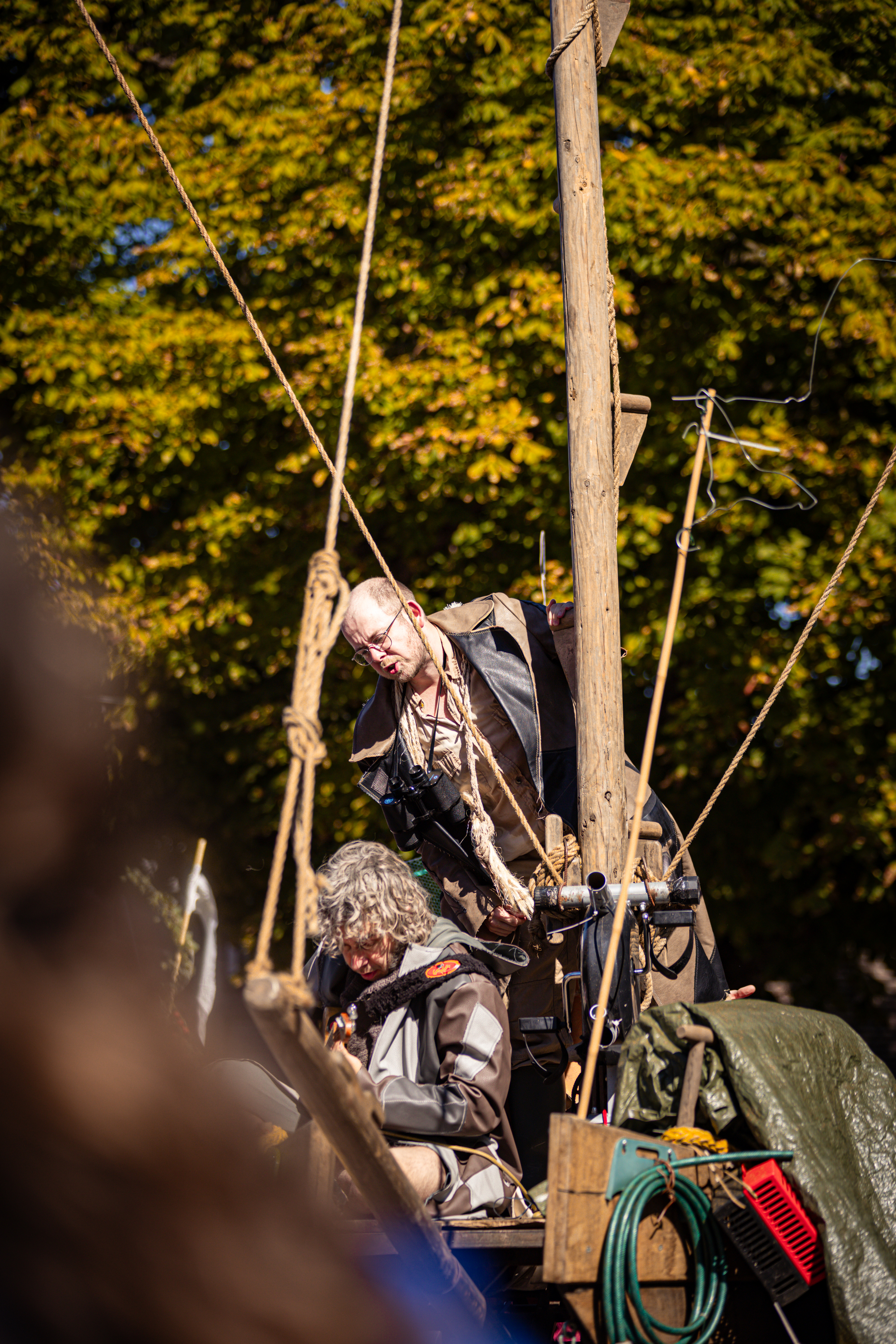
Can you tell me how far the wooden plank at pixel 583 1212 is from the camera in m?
1.60

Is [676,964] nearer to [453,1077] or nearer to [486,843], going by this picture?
[486,843]

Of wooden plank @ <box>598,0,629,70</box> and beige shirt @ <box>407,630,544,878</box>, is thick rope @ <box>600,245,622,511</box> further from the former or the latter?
beige shirt @ <box>407,630,544,878</box>

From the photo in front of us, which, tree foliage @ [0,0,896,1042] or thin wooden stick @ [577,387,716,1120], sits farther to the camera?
tree foliage @ [0,0,896,1042]

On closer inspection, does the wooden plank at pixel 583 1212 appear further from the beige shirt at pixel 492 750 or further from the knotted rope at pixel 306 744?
the beige shirt at pixel 492 750

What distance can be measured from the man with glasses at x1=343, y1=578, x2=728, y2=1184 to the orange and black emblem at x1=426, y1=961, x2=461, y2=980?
0.44m

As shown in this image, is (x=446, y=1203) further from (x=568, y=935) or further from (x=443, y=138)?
(x=443, y=138)

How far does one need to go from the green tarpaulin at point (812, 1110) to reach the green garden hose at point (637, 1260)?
0.08 metres

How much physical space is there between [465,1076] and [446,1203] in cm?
23

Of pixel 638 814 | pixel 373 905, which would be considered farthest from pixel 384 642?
pixel 638 814

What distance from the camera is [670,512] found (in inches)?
215

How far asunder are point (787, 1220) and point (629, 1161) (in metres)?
0.26

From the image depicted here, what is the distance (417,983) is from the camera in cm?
238

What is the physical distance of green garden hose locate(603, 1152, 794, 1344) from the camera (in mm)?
1653

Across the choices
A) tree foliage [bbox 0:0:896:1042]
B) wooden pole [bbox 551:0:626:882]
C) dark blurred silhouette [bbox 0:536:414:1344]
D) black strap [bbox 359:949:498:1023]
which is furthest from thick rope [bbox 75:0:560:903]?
tree foliage [bbox 0:0:896:1042]
